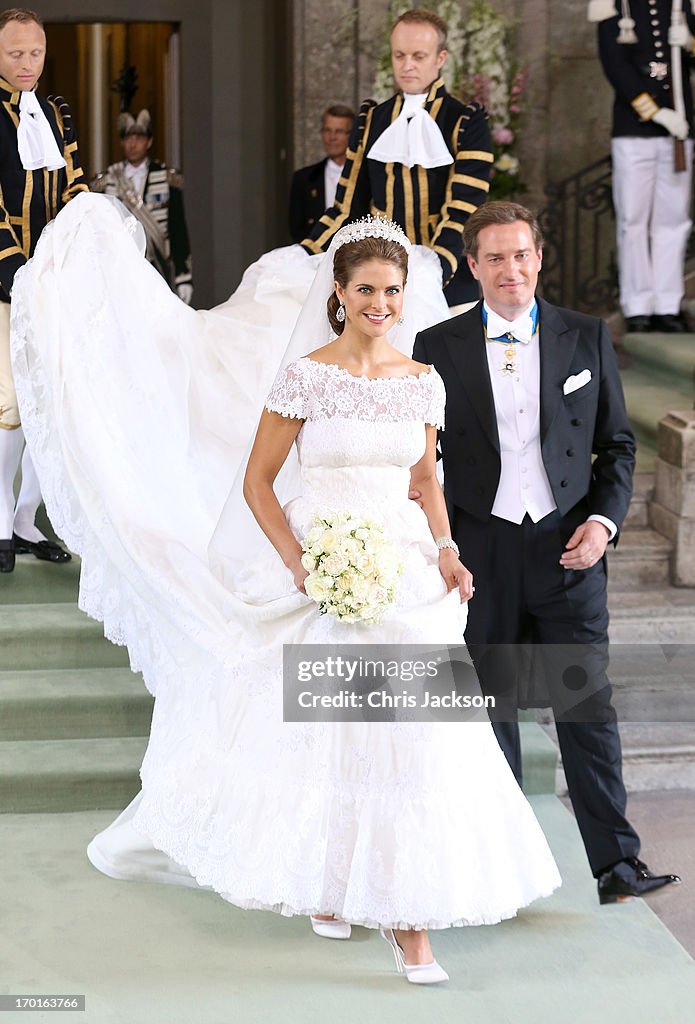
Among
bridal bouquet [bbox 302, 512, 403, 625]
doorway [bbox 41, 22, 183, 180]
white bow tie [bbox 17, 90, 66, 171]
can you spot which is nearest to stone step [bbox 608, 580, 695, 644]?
bridal bouquet [bbox 302, 512, 403, 625]

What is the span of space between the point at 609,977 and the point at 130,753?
6.27 feet

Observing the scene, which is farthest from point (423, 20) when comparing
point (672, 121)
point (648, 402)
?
point (672, 121)

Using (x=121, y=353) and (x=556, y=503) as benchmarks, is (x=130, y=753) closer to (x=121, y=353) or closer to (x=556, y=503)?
(x=121, y=353)

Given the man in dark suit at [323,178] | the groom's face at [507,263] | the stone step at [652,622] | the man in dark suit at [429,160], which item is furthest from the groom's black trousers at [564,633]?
the man in dark suit at [323,178]

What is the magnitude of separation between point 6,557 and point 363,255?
2.40m

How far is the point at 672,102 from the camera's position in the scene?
28.1 ft

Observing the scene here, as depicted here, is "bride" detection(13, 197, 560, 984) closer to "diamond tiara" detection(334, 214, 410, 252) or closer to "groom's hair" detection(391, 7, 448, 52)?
"diamond tiara" detection(334, 214, 410, 252)

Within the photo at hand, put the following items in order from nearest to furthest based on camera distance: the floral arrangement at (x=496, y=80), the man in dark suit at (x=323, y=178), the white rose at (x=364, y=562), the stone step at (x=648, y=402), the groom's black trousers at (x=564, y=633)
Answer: the white rose at (x=364, y=562) → the groom's black trousers at (x=564, y=633) → the stone step at (x=648, y=402) → the man in dark suit at (x=323, y=178) → the floral arrangement at (x=496, y=80)

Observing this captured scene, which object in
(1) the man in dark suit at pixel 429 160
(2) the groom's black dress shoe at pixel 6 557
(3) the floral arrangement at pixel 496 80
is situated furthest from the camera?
(3) the floral arrangement at pixel 496 80

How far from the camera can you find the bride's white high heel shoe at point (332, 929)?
4.16 metres

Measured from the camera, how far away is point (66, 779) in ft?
16.4

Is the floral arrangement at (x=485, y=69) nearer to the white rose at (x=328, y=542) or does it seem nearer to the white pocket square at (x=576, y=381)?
the white pocket square at (x=576, y=381)

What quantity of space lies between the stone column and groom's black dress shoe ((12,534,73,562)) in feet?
8.04

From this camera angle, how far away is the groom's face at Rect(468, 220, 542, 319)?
157 inches
